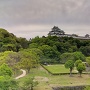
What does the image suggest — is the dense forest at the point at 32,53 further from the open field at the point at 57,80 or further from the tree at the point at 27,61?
the open field at the point at 57,80

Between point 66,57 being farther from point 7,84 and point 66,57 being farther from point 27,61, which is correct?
point 7,84

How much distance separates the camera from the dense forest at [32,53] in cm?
2826

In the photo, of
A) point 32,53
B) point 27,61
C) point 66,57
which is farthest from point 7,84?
point 66,57

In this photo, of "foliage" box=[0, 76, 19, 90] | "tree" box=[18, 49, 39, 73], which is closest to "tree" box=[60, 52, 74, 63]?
"tree" box=[18, 49, 39, 73]

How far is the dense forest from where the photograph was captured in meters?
28.3

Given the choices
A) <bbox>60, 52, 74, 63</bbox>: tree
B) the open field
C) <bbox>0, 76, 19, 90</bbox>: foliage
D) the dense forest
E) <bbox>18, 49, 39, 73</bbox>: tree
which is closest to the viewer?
<bbox>0, 76, 19, 90</bbox>: foliage

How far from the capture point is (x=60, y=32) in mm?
70562

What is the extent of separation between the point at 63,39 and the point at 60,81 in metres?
29.1

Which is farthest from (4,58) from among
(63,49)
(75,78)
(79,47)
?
(79,47)

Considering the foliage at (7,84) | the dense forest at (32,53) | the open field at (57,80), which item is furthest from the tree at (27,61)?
the foliage at (7,84)

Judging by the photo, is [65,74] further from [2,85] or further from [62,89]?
[2,85]

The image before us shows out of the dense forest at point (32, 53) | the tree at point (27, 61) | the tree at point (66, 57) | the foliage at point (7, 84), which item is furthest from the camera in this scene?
the tree at point (66, 57)

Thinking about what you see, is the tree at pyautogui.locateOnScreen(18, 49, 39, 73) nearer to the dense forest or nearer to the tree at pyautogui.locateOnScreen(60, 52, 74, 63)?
the dense forest

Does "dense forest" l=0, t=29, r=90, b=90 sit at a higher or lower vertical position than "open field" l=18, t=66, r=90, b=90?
higher
